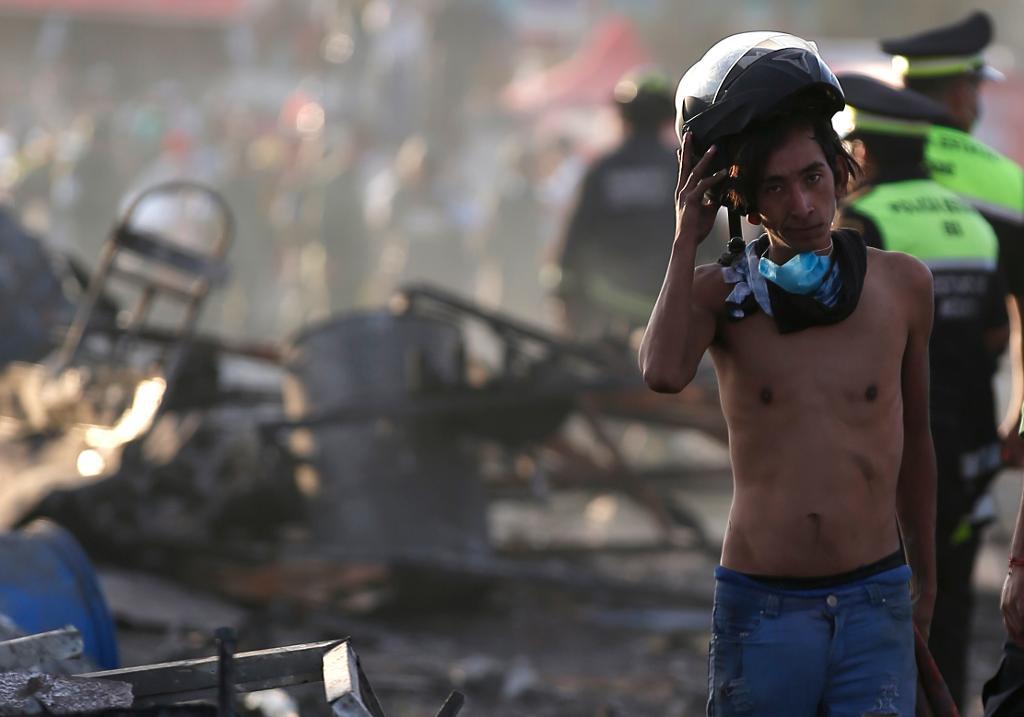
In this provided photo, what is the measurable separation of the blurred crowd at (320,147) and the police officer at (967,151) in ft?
14.7

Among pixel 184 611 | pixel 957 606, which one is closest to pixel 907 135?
pixel 957 606

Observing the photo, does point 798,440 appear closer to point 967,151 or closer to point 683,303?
point 683,303

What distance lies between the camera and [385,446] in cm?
693

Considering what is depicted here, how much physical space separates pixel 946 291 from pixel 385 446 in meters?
3.31

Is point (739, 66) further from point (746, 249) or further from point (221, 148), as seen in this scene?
point (221, 148)

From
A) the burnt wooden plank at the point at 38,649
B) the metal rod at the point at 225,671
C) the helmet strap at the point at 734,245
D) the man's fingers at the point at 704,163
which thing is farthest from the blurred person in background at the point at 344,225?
the metal rod at the point at 225,671

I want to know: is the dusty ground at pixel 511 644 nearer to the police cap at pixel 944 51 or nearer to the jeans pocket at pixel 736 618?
the police cap at pixel 944 51

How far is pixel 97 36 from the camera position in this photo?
32125 mm

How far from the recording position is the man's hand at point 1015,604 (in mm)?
3008

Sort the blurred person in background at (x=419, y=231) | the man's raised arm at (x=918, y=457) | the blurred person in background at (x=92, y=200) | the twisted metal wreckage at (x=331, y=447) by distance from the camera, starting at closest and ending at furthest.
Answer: the man's raised arm at (x=918, y=457)
the twisted metal wreckage at (x=331, y=447)
the blurred person in background at (x=419, y=231)
the blurred person in background at (x=92, y=200)

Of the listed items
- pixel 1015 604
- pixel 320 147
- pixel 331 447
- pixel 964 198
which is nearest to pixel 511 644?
pixel 331 447

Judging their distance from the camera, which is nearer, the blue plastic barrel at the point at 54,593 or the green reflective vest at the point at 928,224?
the green reflective vest at the point at 928,224

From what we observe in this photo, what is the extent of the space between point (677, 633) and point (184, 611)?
7.03ft

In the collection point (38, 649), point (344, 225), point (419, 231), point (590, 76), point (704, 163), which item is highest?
point (590, 76)
